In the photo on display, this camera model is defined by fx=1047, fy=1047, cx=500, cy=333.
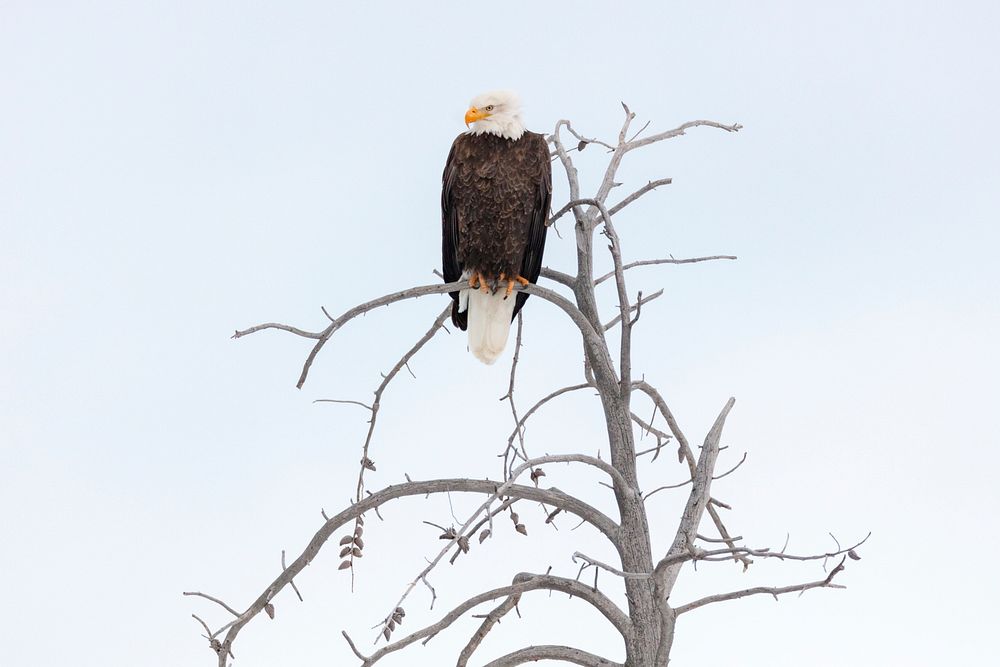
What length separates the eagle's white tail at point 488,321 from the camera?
6199 mm

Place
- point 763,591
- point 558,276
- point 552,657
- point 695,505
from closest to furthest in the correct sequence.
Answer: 1. point 763,591
2. point 552,657
3. point 695,505
4. point 558,276

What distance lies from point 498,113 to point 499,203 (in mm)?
598

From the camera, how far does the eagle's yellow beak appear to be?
6.08m

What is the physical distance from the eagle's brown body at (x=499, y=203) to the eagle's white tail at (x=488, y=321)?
7.0 inches

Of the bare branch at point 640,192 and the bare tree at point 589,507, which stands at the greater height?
the bare branch at point 640,192

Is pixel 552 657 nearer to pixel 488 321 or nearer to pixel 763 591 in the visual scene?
pixel 763 591

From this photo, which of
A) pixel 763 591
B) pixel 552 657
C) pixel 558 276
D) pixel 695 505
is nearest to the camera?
pixel 763 591

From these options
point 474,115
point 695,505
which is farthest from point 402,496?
point 474,115

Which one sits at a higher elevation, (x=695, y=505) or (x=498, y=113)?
(x=498, y=113)

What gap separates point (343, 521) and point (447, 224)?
190 centimetres

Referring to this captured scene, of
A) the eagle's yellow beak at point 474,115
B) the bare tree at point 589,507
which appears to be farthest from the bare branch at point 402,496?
the eagle's yellow beak at point 474,115

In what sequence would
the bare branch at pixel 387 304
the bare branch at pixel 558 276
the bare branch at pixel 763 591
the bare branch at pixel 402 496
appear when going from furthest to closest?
the bare branch at pixel 558 276, the bare branch at pixel 402 496, the bare branch at pixel 387 304, the bare branch at pixel 763 591

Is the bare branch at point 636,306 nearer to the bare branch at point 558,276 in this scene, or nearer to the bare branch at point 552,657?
the bare branch at point 558,276

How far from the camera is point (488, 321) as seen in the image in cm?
622
